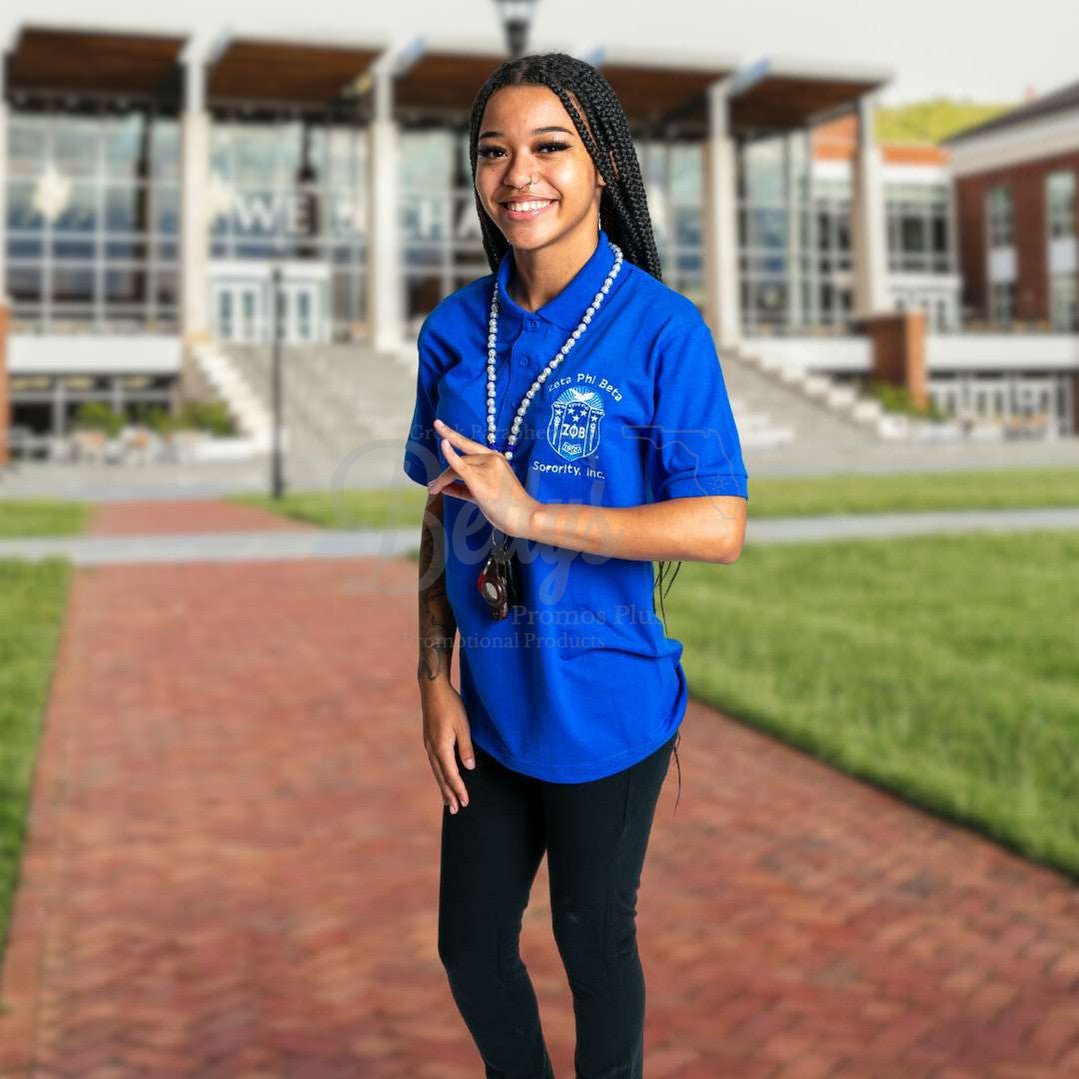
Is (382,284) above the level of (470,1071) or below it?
above

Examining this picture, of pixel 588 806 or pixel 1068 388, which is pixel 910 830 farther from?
pixel 1068 388

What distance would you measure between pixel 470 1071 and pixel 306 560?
12391 millimetres

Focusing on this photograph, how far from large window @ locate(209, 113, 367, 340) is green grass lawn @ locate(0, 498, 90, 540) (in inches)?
976

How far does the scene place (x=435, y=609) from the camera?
1905 mm

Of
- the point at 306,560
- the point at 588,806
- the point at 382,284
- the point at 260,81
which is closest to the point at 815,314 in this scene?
the point at 382,284

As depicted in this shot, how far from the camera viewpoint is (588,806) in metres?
1.79

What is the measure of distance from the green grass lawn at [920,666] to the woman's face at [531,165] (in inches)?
198

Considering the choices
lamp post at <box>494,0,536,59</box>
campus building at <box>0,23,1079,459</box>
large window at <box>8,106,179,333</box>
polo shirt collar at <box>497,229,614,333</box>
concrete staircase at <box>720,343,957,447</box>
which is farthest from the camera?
large window at <box>8,106,179,333</box>

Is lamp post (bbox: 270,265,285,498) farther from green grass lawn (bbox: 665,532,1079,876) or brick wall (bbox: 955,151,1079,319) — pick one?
brick wall (bbox: 955,151,1079,319)

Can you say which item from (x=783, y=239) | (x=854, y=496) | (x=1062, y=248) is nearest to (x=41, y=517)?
(x=854, y=496)

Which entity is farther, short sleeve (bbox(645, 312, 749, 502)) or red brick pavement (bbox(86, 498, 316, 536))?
red brick pavement (bbox(86, 498, 316, 536))

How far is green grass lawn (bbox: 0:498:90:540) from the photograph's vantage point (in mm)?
19814

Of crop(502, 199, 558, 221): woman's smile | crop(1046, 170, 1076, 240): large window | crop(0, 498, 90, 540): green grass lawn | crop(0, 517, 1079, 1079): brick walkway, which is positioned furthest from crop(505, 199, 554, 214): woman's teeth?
crop(1046, 170, 1076, 240): large window

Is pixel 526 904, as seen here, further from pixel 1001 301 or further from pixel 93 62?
pixel 1001 301
